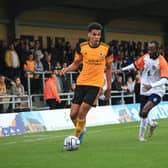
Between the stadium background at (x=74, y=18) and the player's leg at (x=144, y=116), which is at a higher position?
the stadium background at (x=74, y=18)

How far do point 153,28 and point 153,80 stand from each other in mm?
25826

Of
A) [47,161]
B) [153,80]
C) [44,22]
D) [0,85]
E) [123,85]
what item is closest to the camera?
[47,161]

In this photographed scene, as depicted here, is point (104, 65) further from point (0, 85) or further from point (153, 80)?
point (0, 85)

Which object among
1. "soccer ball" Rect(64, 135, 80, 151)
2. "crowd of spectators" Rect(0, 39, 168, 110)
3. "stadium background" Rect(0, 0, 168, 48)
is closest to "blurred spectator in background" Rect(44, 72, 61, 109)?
"crowd of spectators" Rect(0, 39, 168, 110)

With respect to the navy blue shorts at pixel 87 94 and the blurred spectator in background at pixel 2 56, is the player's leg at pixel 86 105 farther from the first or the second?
the blurred spectator in background at pixel 2 56

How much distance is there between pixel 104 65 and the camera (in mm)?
11422

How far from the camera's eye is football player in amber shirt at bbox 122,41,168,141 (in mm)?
12656

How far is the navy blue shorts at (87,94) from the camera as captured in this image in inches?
437

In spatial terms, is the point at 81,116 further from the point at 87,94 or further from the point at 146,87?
the point at 146,87

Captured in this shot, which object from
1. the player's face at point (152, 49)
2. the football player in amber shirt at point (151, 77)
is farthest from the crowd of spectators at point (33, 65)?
the player's face at point (152, 49)

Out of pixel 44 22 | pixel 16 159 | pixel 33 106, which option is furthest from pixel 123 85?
pixel 16 159

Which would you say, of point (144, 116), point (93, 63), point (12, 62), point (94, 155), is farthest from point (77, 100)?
point (12, 62)

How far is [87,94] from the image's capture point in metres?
11.2

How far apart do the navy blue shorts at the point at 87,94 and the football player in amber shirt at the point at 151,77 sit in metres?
1.75
